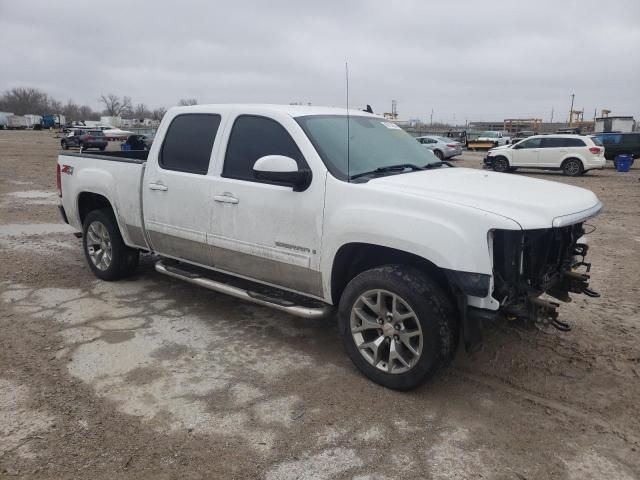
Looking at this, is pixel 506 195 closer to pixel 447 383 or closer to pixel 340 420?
pixel 447 383

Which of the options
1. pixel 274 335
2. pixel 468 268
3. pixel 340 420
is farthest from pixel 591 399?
pixel 274 335

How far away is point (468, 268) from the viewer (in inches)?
118

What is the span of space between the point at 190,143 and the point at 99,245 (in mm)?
1968

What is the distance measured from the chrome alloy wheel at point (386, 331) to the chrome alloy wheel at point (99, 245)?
3.29 m

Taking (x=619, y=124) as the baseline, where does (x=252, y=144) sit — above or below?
below

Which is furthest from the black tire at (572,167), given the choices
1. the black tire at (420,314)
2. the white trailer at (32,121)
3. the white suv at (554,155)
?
the white trailer at (32,121)

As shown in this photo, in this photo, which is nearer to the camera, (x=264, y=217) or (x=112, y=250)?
(x=264, y=217)

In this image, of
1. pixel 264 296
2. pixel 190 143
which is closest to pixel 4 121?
pixel 190 143

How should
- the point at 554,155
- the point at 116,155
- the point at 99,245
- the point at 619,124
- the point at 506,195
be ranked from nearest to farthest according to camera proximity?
the point at 506,195 < the point at 99,245 < the point at 116,155 < the point at 554,155 < the point at 619,124

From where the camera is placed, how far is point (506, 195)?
3346 millimetres

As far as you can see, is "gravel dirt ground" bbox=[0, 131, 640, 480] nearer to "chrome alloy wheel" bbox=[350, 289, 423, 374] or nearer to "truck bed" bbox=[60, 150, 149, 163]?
"chrome alloy wheel" bbox=[350, 289, 423, 374]

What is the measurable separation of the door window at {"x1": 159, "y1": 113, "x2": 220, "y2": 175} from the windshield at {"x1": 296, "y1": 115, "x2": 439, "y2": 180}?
0.97 meters

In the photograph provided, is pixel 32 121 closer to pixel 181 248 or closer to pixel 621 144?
pixel 621 144

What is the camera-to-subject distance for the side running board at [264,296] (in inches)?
151
